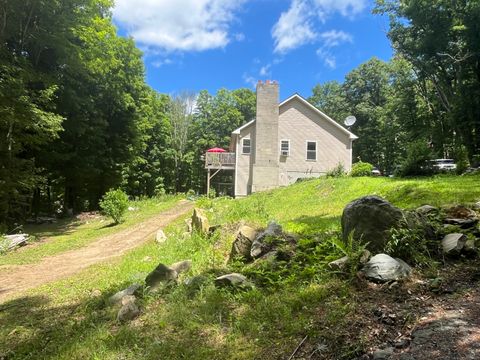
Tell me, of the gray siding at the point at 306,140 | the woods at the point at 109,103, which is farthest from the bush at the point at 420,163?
the gray siding at the point at 306,140

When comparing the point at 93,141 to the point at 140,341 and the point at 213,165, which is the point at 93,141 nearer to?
the point at 213,165

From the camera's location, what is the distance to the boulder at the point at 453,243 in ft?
13.7

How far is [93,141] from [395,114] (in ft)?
83.2

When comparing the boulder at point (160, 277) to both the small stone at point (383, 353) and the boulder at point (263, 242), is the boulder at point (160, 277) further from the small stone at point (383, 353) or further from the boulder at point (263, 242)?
the small stone at point (383, 353)

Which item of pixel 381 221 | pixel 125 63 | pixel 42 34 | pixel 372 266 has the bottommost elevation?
pixel 372 266

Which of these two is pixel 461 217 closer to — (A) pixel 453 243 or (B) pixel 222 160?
(A) pixel 453 243

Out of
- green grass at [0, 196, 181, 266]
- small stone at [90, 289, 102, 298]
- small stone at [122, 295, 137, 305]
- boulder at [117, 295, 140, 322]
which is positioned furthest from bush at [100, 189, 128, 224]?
boulder at [117, 295, 140, 322]

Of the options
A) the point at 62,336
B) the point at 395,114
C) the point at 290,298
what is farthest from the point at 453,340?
the point at 395,114

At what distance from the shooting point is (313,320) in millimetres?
3389

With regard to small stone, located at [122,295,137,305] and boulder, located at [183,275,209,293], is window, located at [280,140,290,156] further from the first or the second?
small stone, located at [122,295,137,305]

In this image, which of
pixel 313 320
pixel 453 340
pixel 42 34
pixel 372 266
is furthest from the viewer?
pixel 42 34

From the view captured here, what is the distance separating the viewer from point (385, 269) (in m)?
3.85

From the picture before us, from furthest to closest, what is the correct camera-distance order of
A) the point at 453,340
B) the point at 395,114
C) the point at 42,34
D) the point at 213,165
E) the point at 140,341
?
the point at 395,114, the point at 213,165, the point at 42,34, the point at 140,341, the point at 453,340

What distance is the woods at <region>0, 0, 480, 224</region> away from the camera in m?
13.7
